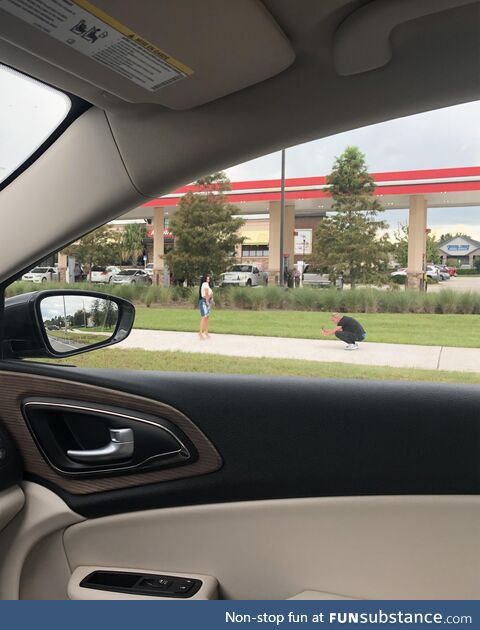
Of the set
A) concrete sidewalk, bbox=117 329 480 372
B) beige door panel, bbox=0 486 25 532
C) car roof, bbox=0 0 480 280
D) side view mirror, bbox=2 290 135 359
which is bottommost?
beige door panel, bbox=0 486 25 532

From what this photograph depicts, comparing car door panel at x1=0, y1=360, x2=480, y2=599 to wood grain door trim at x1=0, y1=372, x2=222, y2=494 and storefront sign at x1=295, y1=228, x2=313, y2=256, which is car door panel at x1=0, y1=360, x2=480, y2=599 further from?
storefront sign at x1=295, y1=228, x2=313, y2=256

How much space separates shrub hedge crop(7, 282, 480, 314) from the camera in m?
A: 2.70

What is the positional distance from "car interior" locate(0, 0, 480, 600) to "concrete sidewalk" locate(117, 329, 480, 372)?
4.21 ft

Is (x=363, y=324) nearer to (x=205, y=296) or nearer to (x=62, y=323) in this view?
(x=205, y=296)

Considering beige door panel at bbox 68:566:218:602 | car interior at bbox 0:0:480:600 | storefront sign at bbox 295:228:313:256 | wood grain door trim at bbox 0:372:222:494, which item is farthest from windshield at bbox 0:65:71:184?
storefront sign at bbox 295:228:313:256

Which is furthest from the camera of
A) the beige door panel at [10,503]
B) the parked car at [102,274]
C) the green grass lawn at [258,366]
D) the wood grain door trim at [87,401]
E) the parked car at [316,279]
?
the parked car at [316,279]

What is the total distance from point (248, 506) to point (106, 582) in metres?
0.43

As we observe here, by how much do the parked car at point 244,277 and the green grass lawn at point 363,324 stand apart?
0.62 ft

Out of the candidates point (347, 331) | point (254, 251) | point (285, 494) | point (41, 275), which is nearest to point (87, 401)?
point (41, 275)

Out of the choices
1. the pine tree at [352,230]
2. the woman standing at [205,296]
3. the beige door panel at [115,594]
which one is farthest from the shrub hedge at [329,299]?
the beige door panel at [115,594]

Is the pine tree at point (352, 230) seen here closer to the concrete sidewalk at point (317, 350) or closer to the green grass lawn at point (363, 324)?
the green grass lawn at point (363, 324)

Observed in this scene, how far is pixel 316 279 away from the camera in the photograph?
3.09 m

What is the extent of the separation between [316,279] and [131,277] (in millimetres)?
1129

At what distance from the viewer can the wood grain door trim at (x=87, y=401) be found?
1.50 m
